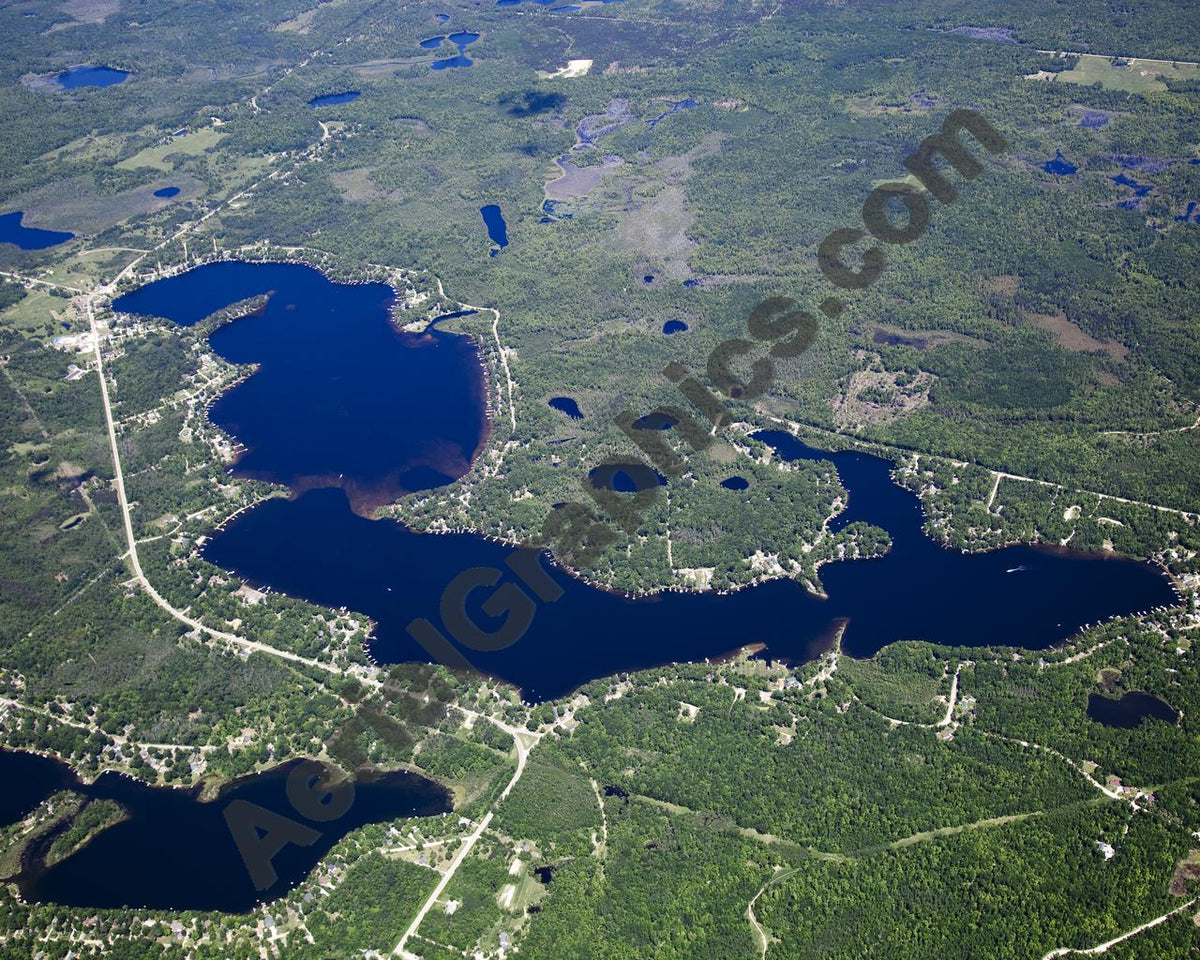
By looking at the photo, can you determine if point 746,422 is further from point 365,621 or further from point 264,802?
point 264,802

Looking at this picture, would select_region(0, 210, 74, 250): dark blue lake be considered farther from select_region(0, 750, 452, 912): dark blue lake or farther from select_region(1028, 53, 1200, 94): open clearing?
select_region(1028, 53, 1200, 94): open clearing

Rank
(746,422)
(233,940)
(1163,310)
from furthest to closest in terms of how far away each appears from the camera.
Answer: (1163,310) → (746,422) → (233,940)

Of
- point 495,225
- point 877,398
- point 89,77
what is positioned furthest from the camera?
point 89,77

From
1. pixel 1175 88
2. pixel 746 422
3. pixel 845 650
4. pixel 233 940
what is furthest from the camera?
pixel 1175 88

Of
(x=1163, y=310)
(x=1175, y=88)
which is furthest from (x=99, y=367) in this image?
(x=1175, y=88)

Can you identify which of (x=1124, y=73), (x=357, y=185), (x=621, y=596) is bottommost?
(x=621, y=596)

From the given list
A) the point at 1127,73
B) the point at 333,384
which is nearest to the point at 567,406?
the point at 333,384

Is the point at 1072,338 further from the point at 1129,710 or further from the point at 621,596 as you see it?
the point at 621,596
